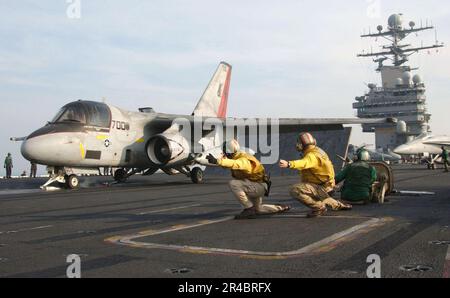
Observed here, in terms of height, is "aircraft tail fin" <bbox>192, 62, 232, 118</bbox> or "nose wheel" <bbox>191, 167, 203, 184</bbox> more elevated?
"aircraft tail fin" <bbox>192, 62, 232, 118</bbox>

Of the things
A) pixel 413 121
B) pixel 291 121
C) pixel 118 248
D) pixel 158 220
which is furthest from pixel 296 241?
pixel 413 121

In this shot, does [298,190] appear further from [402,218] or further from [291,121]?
[291,121]

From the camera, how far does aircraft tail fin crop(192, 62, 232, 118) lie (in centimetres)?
2705

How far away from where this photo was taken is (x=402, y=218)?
8.54 m

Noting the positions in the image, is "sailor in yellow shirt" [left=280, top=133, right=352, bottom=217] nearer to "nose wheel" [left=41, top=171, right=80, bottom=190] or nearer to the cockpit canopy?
the cockpit canopy

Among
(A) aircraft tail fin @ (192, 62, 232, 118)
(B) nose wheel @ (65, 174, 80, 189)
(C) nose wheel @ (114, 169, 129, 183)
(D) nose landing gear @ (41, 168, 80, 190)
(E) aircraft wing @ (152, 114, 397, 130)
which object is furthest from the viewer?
(A) aircraft tail fin @ (192, 62, 232, 118)

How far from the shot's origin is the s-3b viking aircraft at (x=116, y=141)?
17.6m

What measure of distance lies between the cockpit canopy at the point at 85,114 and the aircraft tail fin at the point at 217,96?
24.9 ft

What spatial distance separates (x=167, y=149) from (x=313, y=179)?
11861 mm

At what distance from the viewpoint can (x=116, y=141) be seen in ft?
65.9

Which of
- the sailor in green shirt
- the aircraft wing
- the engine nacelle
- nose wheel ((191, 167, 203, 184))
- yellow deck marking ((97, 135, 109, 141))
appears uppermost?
the aircraft wing

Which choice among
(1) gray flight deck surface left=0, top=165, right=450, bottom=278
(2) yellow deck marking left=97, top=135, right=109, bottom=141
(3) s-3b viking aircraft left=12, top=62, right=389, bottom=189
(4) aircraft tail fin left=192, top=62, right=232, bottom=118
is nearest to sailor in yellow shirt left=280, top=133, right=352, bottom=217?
(1) gray flight deck surface left=0, top=165, right=450, bottom=278

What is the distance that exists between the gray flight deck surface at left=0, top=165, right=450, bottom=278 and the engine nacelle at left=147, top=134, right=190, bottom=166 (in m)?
9.06

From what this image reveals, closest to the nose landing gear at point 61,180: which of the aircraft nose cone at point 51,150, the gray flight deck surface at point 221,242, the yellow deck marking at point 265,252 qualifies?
the aircraft nose cone at point 51,150
